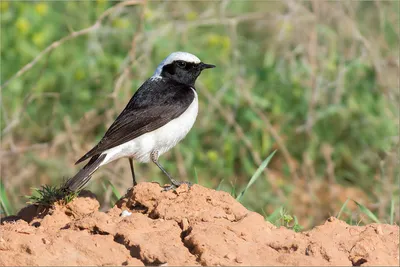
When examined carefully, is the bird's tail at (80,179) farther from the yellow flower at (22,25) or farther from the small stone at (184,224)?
the yellow flower at (22,25)

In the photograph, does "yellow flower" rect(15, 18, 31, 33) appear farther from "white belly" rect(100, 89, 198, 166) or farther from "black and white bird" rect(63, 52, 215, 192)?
"white belly" rect(100, 89, 198, 166)

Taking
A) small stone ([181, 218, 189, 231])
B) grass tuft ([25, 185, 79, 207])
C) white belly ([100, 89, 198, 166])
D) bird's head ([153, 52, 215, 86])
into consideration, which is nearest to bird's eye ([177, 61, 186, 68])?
bird's head ([153, 52, 215, 86])

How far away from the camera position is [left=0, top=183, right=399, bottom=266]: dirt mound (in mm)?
4324

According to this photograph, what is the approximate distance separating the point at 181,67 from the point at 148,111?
81 centimetres

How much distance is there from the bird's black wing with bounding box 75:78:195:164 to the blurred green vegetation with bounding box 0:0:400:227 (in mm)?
1739

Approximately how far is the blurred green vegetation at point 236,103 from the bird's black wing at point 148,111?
68.5 inches

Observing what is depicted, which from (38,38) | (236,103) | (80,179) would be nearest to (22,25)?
(38,38)

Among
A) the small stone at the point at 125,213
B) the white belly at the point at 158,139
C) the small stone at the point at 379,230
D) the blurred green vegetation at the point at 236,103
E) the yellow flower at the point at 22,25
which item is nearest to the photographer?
the small stone at the point at 379,230

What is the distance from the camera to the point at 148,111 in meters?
6.65

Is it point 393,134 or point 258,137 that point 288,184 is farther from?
point 393,134

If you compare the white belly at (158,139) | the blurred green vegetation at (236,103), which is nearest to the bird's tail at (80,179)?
the white belly at (158,139)

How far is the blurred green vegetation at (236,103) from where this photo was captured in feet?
29.5

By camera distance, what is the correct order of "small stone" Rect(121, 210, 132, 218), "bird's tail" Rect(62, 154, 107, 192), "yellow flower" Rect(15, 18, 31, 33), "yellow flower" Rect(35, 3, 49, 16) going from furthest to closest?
1. "yellow flower" Rect(35, 3, 49, 16)
2. "yellow flower" Rect(15, 18, 31, 33)
3. "bird's tail" Rect(62, 154, 107, 192)
4. "small stone" Rect(121, 210, 132, 218)

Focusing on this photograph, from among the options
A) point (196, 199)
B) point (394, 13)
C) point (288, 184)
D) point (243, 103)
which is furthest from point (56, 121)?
point (196, 199)
